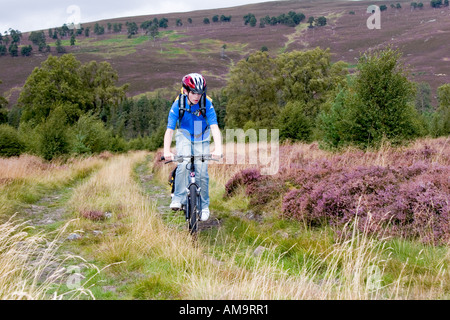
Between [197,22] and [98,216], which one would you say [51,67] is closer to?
[98,216]

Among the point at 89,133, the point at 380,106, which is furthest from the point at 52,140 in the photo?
the point at 380,106

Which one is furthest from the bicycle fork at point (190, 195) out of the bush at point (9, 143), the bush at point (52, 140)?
the bush at point (9, 143)

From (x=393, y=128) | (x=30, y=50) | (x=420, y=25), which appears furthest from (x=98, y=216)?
(x=30, y=50)

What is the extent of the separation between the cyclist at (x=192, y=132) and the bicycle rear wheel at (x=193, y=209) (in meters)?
0.22

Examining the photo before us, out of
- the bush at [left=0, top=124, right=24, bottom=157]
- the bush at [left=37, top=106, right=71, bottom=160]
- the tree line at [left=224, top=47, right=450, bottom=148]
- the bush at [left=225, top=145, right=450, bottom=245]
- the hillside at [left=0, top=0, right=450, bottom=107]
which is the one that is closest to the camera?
the bush at [left=225, top=145, right=450, bottom=245]

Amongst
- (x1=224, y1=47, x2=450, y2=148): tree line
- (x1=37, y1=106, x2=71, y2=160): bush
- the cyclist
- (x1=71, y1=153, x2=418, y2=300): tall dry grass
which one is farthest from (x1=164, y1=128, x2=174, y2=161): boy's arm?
(x1=37, y1=106, x2=71, y2=160): bush

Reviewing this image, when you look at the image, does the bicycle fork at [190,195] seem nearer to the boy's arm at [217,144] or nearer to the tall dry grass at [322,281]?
the boy's arm at [217,144]

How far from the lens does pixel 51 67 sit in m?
46.2

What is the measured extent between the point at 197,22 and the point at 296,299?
213 meters

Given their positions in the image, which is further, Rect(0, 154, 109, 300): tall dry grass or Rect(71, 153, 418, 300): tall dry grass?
Rect(0, 154, 109, 300): tall dry grass

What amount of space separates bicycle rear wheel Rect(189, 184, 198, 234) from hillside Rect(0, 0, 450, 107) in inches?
2834

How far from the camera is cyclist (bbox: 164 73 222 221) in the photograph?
5.25m

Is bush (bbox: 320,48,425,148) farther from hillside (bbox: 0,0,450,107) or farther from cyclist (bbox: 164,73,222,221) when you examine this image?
hillside (bbox: 0,0,450,107)

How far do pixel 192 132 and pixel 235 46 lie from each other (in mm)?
140461
